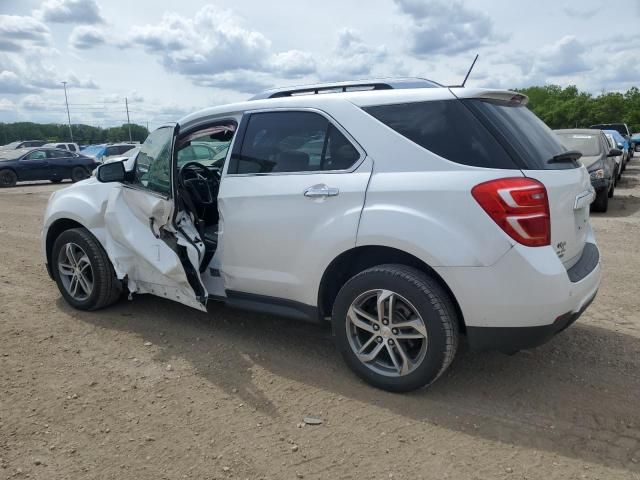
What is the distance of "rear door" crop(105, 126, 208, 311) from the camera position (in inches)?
165

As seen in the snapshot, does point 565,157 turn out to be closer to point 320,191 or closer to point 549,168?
point 549,168

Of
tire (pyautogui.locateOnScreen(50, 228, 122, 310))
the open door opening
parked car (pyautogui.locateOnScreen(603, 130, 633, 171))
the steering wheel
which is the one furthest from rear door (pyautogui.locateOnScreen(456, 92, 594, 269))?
parked car (pyautogui.locateOnScreen(603, 130, 633, 171))

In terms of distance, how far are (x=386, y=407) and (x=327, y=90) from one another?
7.17 ft

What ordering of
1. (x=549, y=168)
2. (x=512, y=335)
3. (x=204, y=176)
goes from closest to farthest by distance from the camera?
(x=512, y=335), (x=549, y=168), (x=204, y=176)

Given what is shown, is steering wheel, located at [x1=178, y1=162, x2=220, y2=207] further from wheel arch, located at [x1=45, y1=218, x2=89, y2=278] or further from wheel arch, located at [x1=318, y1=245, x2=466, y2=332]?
wheel arch, located at [x1=318, y1=245, x2=466, y2=332]

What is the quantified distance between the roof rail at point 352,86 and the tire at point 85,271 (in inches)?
76.0

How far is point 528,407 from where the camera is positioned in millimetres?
3238

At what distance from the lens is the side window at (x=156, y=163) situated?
14.1ft

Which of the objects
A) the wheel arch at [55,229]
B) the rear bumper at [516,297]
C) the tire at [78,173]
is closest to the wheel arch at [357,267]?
the rear bumper at [516,297]

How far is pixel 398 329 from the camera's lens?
332cm

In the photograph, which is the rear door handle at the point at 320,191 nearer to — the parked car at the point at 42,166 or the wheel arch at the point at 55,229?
the wheel arch at the point at 55,229

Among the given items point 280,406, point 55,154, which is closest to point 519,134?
point 280,406

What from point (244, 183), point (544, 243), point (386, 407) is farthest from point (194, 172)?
point (544, 243)

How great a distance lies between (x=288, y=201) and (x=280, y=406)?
1295 mm
